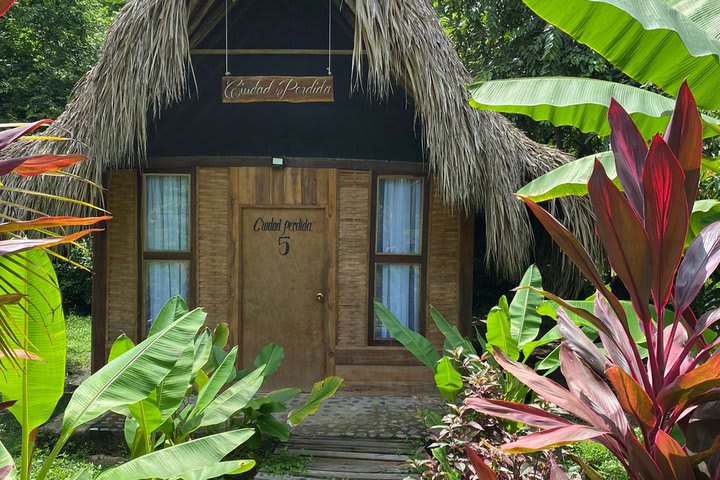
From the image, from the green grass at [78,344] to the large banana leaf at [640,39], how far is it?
6862mm

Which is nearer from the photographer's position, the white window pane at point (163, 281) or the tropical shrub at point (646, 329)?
the tropical shrub at point (646, 329)

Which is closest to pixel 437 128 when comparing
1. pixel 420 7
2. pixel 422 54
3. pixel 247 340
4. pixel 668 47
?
pixel 422 54

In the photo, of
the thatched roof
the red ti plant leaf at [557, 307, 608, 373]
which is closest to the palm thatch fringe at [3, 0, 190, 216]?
the thatched roof

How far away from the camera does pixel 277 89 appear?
6047 millimetres

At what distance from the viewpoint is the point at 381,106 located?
6.13 meters

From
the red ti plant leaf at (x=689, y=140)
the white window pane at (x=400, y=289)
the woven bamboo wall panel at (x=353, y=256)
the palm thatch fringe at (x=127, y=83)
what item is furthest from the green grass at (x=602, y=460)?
the palm thatch fringe at (x=127, y=83)

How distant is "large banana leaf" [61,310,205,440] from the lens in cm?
249

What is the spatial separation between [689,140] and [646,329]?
18.8 inches

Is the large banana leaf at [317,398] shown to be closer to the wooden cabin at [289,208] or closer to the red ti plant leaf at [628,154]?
the wooden cabin at [289,208]

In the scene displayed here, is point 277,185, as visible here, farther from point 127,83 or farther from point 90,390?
point 90,390

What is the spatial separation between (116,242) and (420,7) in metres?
3.41

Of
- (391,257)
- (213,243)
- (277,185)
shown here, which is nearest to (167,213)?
(213,243)

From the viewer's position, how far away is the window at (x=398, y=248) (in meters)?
6.15

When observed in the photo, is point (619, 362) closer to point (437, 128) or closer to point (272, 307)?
point (437, 128)
